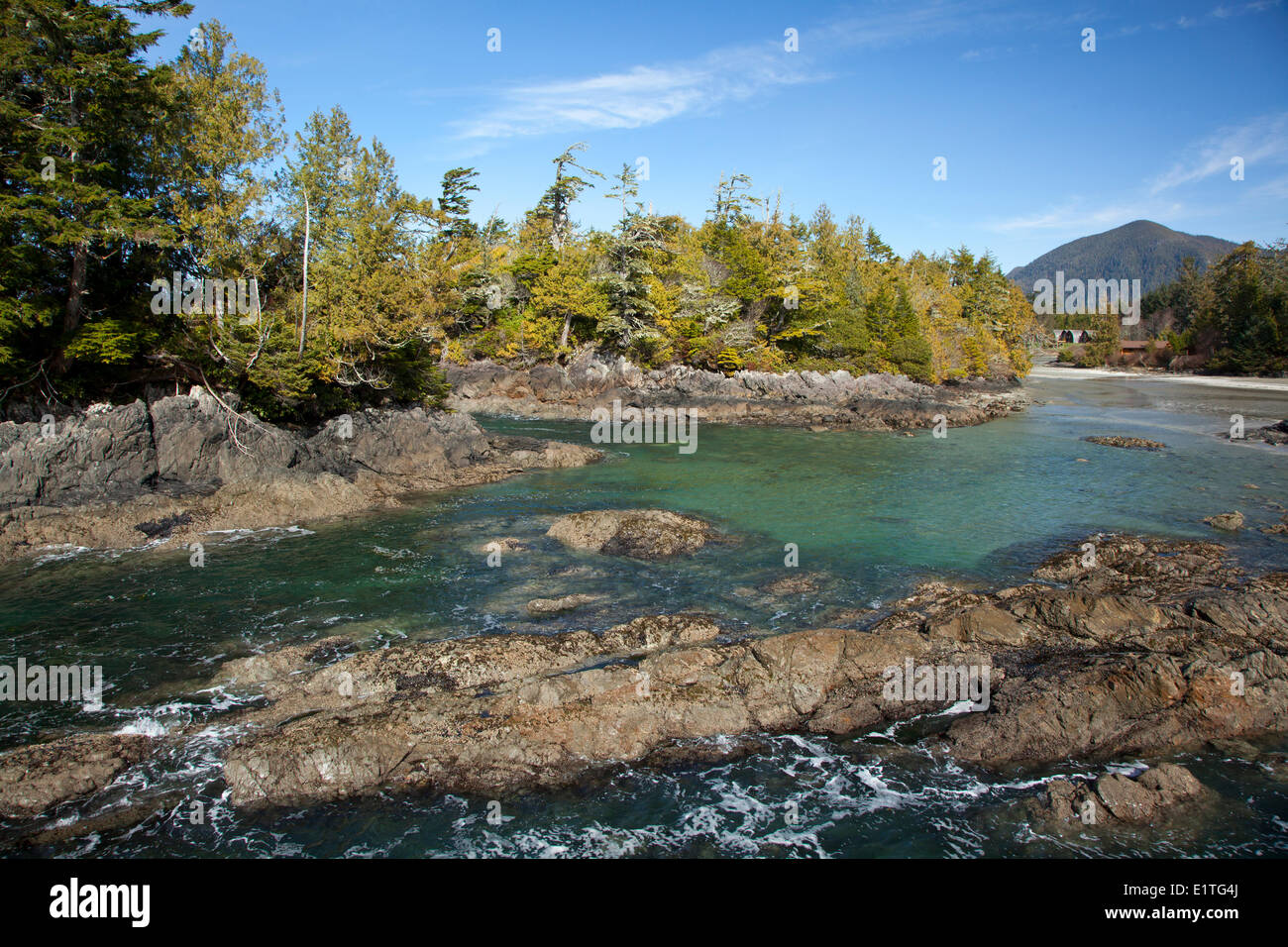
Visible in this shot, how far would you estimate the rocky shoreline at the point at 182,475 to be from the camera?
18.3 metres

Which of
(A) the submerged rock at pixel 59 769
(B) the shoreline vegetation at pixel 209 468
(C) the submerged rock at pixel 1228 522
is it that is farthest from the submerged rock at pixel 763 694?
(B) the shoreline vegetation at pixel 209 468

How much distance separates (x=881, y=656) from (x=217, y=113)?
89.2ft

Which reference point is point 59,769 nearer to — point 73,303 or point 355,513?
point 355,513

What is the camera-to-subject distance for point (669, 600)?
14852mm

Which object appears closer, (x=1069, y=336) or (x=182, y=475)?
(x=182, y=475)

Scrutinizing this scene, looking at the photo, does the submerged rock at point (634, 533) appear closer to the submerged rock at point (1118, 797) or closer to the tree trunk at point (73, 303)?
the submerged rock at point (1118, 797)

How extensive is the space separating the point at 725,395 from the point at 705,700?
137ft

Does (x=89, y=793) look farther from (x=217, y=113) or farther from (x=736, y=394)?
(x=736, y=394)

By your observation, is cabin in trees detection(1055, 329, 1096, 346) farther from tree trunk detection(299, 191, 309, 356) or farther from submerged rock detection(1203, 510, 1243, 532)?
tree trunk detection(299, 191, 309, 356)

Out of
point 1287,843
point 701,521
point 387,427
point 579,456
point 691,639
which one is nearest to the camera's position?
point 1287,843

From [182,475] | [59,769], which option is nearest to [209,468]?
[182,475]

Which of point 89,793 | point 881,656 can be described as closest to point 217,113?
point 89,793

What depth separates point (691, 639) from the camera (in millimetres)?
12750

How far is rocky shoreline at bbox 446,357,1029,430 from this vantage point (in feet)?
150
